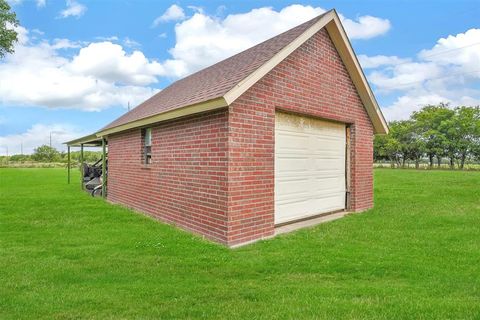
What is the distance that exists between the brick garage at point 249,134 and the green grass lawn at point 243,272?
0.63 meters

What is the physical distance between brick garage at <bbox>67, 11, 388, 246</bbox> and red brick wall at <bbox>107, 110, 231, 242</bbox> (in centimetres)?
2

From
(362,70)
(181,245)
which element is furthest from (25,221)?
(362,70)

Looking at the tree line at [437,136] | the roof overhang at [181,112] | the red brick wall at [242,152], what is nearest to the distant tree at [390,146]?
the tree line at [437,136]

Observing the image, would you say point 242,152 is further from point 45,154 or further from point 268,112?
point 45,154

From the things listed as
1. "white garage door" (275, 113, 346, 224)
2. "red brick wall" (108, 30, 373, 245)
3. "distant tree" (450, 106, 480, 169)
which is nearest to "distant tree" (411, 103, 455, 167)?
"distant tree" (450, 106, 480, 169)

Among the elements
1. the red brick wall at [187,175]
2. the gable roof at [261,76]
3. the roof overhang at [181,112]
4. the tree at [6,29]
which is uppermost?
the tree at [6,29]

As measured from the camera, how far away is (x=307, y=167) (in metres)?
8.92

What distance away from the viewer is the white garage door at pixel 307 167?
8.10m

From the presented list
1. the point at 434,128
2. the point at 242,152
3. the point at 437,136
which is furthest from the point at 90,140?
the point at 434,128

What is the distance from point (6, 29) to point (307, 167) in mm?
22113

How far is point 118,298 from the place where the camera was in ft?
13.5

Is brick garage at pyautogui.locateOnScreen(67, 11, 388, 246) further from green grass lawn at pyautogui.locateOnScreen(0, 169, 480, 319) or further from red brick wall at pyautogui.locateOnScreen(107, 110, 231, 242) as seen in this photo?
green grass lawn at pyautogui.locateOnScreen(0, 169, 480, 319)

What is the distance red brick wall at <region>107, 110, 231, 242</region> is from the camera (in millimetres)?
6773

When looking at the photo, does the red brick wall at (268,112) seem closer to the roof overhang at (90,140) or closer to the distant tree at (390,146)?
the roof overhang at (90,140)
